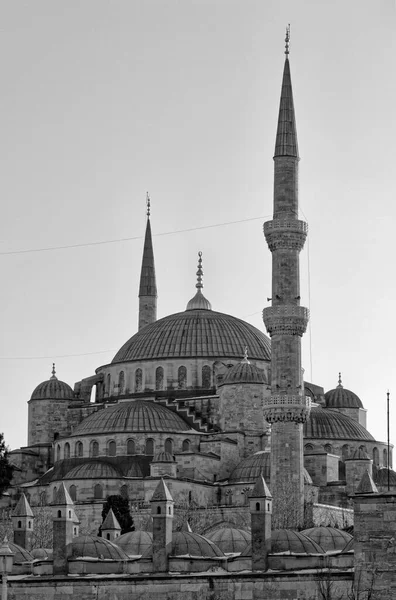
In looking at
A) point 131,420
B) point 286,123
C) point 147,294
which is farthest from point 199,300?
point 286,123

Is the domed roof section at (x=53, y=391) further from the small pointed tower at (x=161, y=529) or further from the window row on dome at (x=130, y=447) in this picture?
the small pointed tower at (x=161, y=529)

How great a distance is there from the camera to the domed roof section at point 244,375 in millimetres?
84438

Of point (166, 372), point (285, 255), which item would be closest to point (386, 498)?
point (285, 255)

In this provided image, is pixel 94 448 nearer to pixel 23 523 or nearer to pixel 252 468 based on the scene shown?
pixel 252 468

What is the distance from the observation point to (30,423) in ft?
302

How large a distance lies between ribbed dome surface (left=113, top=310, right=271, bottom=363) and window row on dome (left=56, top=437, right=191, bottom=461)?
686cm

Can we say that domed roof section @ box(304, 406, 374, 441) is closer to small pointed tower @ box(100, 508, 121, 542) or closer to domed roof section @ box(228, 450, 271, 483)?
domed roof section @ box(228, 450, 271, 483)

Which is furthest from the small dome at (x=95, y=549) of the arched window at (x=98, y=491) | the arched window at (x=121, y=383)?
the arched window at (x=121, y=383)

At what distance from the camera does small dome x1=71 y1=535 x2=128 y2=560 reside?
55.4 meters

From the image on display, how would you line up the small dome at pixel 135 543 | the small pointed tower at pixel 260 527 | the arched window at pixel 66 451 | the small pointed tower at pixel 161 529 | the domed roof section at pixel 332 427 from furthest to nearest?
the domed roof section at pixel 332 427 < the arched window at pixel 66 451 < the small dome at pixel 135 543 < the small pointed tower at pixel 161 529 < the small pointed tower at pixel 260 527

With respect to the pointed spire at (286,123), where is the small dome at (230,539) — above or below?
below

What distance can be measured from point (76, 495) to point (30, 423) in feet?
40.6

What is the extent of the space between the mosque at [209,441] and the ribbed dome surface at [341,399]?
0.08 meters

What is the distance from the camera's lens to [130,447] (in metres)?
83.9
